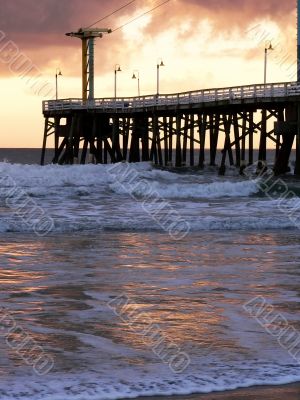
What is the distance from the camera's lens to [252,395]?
7.50 meters

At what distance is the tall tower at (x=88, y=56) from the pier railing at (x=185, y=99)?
143 inches

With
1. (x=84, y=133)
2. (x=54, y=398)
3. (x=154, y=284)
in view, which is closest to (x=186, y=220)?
(x=154, y=284)

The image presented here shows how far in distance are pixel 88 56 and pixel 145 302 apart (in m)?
48.4

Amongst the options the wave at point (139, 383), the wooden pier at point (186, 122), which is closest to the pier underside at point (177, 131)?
the wooden pier at point (186, 122)

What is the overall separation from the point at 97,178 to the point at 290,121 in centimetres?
841

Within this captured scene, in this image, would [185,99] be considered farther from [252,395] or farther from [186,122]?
[252,395]

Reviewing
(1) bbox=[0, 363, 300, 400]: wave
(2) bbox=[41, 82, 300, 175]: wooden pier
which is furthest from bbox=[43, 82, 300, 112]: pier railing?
(1) bbox=[0, 363, 300, 400]: wave

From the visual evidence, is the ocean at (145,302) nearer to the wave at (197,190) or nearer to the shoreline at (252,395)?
the shoreline at (252,395)

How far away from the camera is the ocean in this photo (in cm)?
804

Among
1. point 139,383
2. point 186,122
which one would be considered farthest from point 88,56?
point 139,383

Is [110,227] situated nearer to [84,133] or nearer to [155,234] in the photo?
[155,234]

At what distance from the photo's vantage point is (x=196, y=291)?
1212cm

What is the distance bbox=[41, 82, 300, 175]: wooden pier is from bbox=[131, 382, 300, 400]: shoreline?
Result: 2780 cm

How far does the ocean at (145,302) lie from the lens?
804 cm
